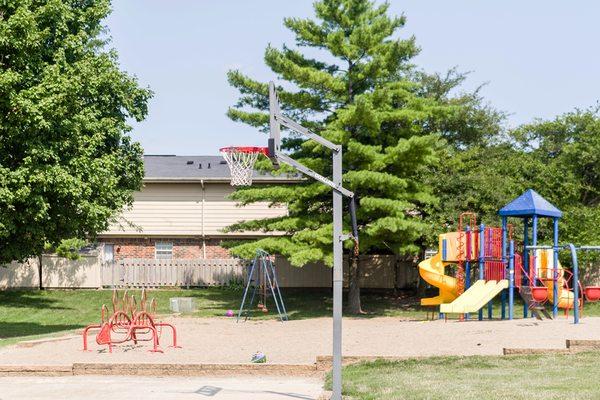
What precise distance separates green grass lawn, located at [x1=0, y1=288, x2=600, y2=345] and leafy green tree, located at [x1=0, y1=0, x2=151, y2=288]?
3.57m

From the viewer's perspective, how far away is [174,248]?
4403cm

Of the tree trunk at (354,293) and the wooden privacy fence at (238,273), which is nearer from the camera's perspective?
the tree trunk at (354,293)

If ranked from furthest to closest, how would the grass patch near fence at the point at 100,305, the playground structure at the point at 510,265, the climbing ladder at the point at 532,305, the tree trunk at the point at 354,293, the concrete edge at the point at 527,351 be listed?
the tree trunk at the point at 354,293 < the grass patch near fence at the point at 100,305 < the playground structure at the point at 510,265 < the climbing ladder at the point at 532,305 < the concrete edge at the point at 527,351

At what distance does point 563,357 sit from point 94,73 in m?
16.2

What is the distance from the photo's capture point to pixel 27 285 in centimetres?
4056

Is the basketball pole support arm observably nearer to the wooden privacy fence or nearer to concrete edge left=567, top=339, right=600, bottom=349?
concrete edge left=567, top=339, right=600, bottom=349

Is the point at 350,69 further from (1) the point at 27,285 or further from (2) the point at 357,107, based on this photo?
(1) the point at 27,285

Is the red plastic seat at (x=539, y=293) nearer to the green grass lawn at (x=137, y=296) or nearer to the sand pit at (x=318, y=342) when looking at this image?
the sand pit at (x=318, y=342)

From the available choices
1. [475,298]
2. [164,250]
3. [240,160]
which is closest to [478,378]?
[240,160]

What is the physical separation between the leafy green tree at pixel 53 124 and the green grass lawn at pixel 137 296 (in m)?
3.57

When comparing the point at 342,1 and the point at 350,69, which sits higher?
the point at 342,1

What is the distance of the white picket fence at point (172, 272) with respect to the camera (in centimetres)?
4075

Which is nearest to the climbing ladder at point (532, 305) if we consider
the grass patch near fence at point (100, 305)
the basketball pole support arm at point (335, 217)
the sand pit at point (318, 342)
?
the sand pit at point (318, 342)

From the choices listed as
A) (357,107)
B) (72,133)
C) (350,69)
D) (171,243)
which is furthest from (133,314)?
(171,243)
